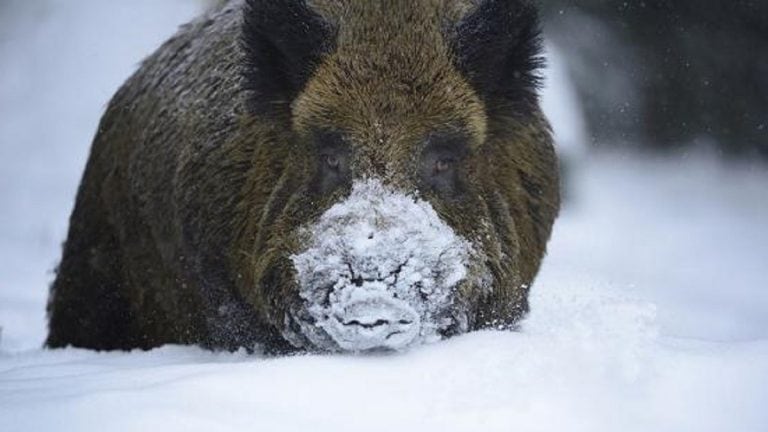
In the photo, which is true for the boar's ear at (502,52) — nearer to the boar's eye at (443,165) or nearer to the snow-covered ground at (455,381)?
the boar's eye at (443,165)

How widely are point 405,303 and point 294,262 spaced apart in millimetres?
637

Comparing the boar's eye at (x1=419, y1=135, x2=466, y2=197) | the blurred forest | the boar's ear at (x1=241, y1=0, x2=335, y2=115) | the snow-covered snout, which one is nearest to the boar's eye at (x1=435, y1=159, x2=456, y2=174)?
the boar's eye at (x1=419, y1=135, x2=466, y2=197)

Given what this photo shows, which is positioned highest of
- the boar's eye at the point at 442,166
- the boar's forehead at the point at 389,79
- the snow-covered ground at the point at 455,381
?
the boar's forehead at the point at 389,79

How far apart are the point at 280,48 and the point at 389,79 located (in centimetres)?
57

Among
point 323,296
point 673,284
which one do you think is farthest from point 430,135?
point 673,284

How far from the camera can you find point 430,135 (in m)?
4.98

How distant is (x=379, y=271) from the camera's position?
4293 mm

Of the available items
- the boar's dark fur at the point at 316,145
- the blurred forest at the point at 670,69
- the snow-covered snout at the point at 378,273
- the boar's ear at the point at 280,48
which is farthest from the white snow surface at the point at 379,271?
the blurred forest at the point at 670,69

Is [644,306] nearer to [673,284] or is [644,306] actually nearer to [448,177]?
[448,177]

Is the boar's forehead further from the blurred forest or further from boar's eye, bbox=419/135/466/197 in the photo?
the blurred forest

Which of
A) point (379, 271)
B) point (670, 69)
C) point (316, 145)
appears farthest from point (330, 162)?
point (670, 69)

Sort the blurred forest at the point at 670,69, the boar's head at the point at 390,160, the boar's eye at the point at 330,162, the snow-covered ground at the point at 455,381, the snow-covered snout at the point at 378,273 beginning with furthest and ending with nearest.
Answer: the blurred forest at the point at 670,69, the boar's eye at the point at 330,162, the boar's head at the point at 390,160, the snow-covered snout at the point at 378,273, the snow-covered ground at the point at 455,381

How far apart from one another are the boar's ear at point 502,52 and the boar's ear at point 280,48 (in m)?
0.57

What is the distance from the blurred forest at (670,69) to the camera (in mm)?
17000
